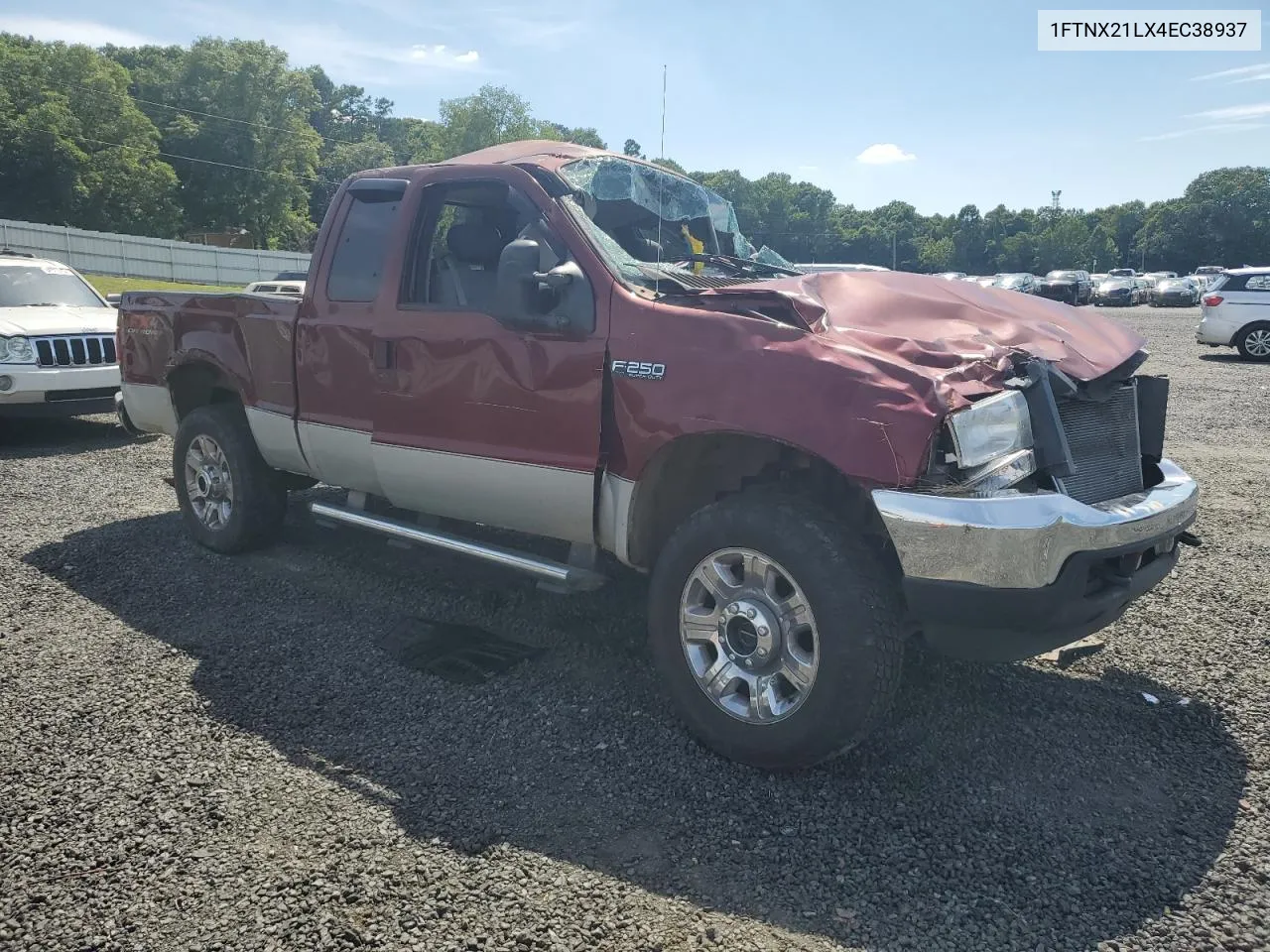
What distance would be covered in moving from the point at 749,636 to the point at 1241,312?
1766 cm

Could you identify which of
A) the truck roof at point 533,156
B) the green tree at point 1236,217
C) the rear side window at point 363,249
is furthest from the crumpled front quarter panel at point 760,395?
the green tree at point 1236,217

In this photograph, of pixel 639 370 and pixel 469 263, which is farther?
pixel 469 263

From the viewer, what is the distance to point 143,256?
42281mm

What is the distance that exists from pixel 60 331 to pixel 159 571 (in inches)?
194

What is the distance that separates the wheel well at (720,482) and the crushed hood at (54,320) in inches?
287

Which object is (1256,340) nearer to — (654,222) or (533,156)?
(654,222)

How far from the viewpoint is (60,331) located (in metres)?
9.13

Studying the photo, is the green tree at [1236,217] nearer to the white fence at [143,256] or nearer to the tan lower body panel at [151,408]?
the white fence at [143,256]

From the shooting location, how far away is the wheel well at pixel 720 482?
11.4ft

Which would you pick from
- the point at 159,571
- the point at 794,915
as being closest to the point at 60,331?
the point at 159,571

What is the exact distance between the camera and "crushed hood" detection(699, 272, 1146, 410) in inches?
122

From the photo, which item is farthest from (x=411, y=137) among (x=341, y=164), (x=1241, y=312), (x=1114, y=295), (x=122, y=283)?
(x=1241, y=312)

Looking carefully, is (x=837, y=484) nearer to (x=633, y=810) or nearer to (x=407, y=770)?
(x=633, y=810)

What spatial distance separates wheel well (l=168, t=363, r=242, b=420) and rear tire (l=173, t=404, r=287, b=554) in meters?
0.13
